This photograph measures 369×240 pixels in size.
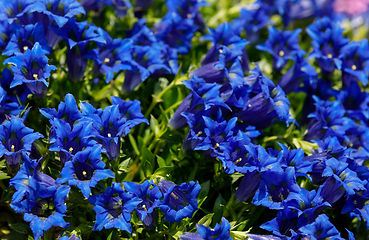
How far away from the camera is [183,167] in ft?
9.16

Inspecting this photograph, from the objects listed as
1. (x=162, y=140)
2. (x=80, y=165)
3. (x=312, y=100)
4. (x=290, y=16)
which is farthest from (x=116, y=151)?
(x=290, y=16)

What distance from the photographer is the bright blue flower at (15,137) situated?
2182 millimetres

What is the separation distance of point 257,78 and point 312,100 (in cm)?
76

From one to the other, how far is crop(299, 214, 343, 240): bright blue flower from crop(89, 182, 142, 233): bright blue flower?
1.02 m

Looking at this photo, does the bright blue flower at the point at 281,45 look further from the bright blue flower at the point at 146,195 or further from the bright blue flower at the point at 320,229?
the bright blue flower at the point at 146,195

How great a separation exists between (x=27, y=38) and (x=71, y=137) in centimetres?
95

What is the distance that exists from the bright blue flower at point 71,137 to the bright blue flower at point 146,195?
361 mm

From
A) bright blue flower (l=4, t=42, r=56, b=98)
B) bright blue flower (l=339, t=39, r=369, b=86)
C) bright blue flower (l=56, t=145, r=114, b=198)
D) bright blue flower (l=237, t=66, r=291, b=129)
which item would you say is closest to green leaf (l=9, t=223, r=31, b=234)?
bright blue flower (l=56, t=145, r=114, b=198)

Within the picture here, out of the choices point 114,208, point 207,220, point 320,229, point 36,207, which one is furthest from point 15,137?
point 320,229

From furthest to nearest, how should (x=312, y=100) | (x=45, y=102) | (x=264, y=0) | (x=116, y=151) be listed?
(x=264, y=0)
(x=312, y=100)
(x=45, y=102)
(x=116, y=151)

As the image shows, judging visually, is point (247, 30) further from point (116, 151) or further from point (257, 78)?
point (116, 151)

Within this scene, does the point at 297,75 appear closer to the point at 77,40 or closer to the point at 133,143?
the point at 133,143

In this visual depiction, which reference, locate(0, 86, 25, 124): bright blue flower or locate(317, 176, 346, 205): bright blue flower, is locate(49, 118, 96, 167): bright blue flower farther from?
locate(317, 176, 346, 205): bright blue flower

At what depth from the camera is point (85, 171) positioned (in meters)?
2.19
